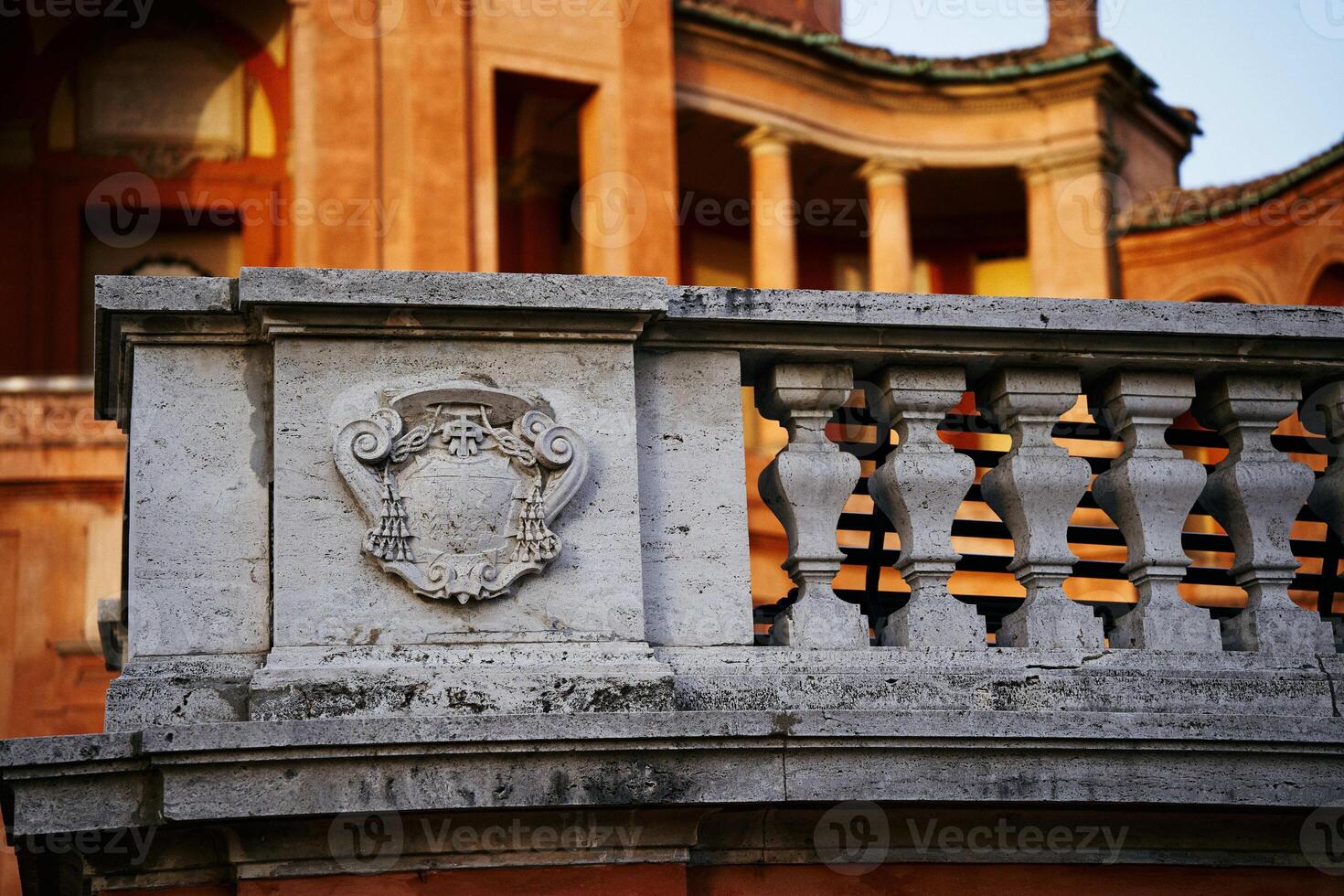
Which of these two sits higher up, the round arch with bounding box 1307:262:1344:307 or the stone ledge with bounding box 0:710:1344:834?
the round arch with bounding box 1307:262:1344:307

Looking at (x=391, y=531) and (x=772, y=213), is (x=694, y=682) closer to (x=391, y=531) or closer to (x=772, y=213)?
(x=391, y=531)

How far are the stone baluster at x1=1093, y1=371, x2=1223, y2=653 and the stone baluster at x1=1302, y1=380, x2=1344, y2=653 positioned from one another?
1.19 feet

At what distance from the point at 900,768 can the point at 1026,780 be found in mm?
286

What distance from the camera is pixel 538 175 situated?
20484mm

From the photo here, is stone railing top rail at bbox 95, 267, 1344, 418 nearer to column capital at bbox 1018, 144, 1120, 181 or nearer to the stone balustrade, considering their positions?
the stone balustrade

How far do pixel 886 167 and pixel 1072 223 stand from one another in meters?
2.16

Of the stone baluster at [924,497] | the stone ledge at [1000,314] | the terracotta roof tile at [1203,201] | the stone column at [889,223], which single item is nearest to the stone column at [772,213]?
the stone column at [889,223]

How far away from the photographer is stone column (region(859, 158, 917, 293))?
2033 centimetres

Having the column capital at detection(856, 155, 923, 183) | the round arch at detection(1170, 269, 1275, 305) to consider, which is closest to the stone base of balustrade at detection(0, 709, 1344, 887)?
the round arch at detection(1170, 269, 1275, 305)

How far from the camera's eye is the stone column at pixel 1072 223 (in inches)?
816

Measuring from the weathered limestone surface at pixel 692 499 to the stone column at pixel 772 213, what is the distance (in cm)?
1495

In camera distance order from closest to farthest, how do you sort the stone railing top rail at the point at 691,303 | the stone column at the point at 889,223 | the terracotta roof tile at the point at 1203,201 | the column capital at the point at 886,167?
the stone railing top rail at the point at 691,303 < the terracotta roof tile at the point at 1203,201 < the stone column at the point at 889,223 < the column capital at the point at 886,167

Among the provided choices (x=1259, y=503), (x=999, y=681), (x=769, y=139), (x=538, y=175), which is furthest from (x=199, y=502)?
(x=538, y=175)

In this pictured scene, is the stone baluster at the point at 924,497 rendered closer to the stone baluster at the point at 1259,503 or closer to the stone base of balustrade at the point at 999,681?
the stone base of balustrade at the point at 999,681
